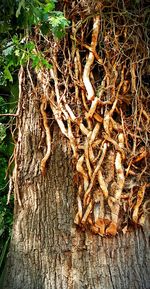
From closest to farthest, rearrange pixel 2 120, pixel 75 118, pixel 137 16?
1. pixel 75 118
2. pixel 137 16
3. pixel 2 120

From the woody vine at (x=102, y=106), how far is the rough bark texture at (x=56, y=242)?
6cm

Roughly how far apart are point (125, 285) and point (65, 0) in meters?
1.64

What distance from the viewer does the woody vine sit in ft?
6.34

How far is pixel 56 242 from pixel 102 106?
0.79 m

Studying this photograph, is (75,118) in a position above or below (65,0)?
below

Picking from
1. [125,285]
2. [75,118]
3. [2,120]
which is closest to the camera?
[125,285]

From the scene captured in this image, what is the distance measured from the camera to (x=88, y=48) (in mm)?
2090

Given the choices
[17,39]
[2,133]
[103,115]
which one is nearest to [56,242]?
[103,115]

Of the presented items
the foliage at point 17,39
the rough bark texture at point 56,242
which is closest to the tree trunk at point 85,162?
the rough bark texture at point 56,242

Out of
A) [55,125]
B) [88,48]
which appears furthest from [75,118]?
[88,48]

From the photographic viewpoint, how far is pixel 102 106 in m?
2.04

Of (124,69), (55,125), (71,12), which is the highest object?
(71,12)

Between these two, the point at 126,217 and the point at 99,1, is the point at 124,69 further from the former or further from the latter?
the point at 126,217

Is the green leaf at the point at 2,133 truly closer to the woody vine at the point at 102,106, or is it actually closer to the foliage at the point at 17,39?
the foliage at the point at 17,39
